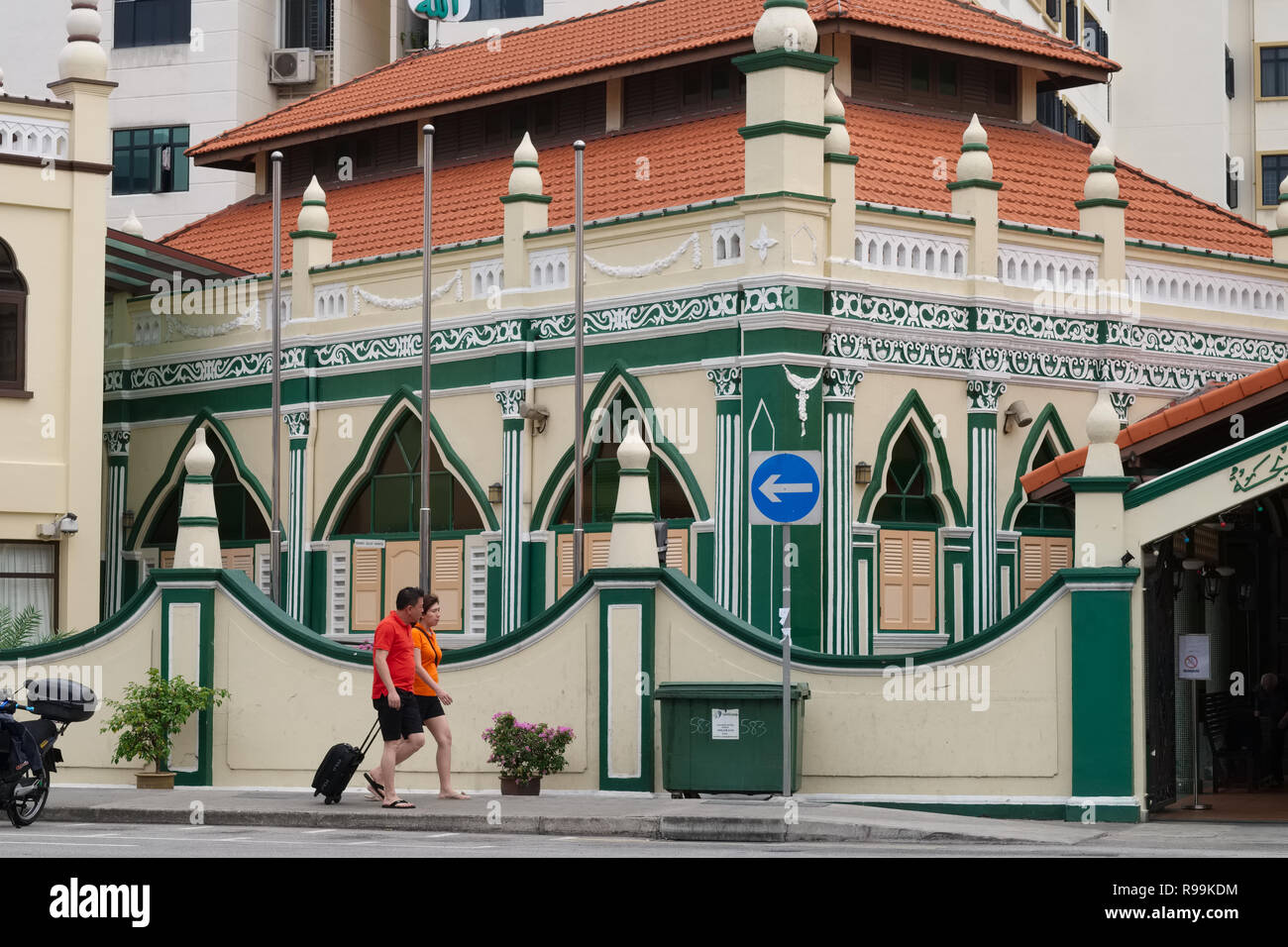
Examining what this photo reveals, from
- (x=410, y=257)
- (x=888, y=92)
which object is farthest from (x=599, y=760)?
(x=888, y=92)

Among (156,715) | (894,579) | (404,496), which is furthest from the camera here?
(404,496)

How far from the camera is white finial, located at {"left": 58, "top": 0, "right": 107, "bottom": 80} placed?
27922mm

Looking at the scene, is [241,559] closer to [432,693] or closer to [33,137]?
[33,137]

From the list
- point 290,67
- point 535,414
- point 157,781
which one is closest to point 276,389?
point 535,414

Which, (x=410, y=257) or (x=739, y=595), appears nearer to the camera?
(x=739, y=595)

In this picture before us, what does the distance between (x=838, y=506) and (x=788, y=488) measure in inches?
276

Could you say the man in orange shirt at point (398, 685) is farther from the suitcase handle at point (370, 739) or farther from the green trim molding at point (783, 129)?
the green trim molding at point (783, 129)

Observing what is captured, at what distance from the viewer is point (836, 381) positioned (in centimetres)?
2408

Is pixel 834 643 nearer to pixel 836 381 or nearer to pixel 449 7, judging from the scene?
pixel 836 381

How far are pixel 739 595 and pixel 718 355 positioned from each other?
2.57 meters

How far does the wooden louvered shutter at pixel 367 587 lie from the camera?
2836 cm

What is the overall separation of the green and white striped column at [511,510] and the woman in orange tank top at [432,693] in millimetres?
7861

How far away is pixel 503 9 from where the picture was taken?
133ft

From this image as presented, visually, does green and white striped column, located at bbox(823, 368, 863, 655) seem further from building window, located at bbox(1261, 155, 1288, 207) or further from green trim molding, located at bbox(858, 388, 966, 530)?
building window, located at bbox(1261, 155, 1288, 207)
